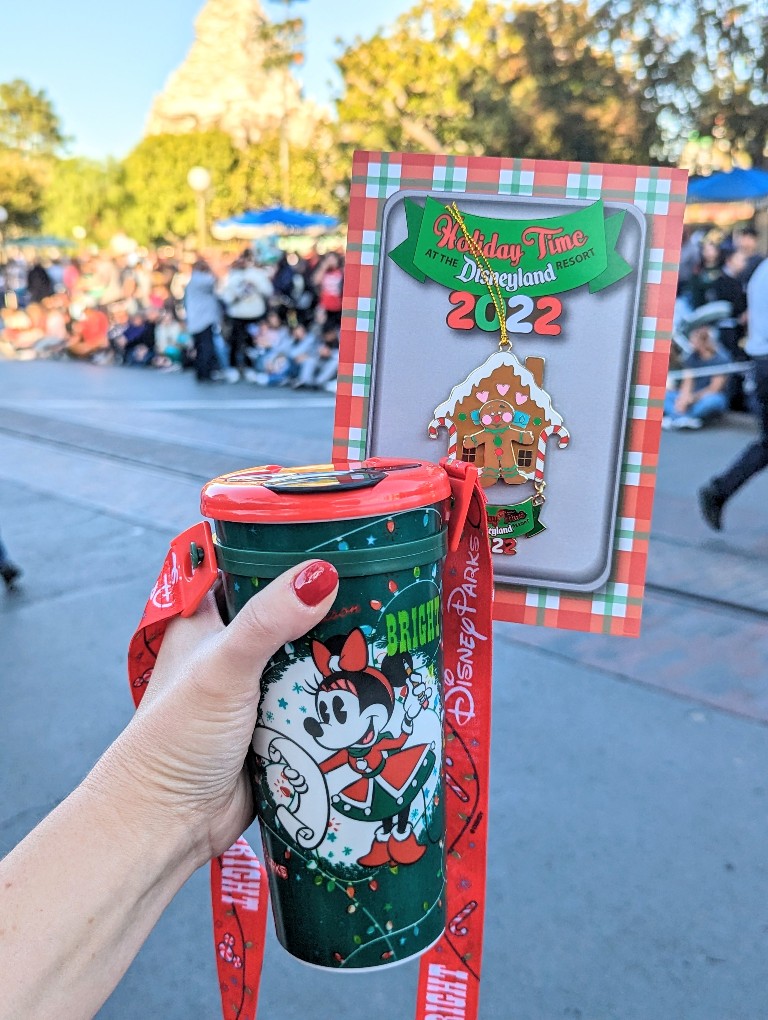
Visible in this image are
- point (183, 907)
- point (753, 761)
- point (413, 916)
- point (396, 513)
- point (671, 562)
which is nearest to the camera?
point (396, 513)

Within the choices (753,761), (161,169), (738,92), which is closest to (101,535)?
(753,761)

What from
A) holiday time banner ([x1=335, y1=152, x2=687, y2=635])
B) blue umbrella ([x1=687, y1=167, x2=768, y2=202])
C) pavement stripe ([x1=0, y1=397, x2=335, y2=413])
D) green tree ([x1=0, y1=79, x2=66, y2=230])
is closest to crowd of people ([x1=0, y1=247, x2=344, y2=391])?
pavement stripe ([x1=0, y1=397, x2=335, y2=413])

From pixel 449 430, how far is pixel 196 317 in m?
12.1

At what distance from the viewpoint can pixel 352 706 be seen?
1.08 m

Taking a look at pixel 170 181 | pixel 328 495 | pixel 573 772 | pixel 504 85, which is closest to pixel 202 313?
pixel 504 85

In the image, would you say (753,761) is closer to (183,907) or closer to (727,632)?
(727,632)

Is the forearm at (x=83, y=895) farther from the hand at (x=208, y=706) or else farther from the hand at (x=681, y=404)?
the hand at (x=681, y=404)

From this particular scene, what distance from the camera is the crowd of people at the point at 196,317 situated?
12.8 m

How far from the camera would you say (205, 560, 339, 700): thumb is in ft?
3.34

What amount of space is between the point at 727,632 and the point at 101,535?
140 inches

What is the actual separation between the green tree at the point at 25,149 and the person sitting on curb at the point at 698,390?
174 feet

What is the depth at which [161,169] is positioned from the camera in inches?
2152

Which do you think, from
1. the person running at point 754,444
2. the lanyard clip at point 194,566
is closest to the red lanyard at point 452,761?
the lanyard clip at point 194,566

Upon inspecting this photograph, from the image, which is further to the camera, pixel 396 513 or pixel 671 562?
pixel 671 562
